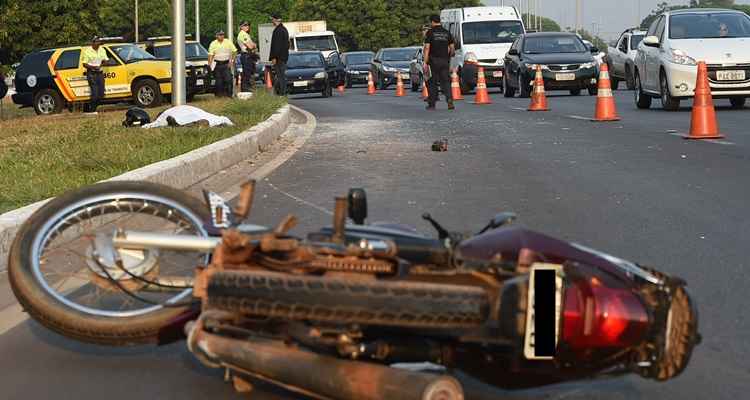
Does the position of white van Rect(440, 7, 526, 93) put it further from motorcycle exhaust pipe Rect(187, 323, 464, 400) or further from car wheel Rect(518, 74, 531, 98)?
motorcycle exhaust pipe Rect(187, 323, 464, 400)

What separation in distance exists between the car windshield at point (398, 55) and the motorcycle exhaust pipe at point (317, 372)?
46022 millimetres

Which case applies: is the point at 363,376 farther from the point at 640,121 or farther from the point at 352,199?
the point at 640,121

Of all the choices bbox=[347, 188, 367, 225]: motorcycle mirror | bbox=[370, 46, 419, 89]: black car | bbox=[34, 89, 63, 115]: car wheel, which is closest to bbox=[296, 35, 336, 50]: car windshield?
bbox=[370, 46, 419, 89]: black car

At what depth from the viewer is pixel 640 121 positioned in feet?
63.8

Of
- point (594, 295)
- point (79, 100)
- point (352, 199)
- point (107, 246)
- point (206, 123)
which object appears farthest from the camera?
point (79, 100)

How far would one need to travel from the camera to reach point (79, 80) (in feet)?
109

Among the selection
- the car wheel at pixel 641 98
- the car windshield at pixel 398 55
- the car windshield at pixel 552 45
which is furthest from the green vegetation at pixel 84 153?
the car windshield at pixel 398 55

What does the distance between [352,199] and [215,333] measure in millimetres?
583

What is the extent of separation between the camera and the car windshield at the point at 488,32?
3691cm

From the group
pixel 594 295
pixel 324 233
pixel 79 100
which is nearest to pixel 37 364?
pixel 324 233

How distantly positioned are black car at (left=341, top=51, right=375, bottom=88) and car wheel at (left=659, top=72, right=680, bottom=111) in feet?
105

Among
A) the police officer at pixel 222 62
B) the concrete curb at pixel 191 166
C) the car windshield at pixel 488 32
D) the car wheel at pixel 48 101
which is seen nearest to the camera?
the concrete curb at pixel 191 166

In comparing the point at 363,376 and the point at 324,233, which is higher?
the point at 324,233

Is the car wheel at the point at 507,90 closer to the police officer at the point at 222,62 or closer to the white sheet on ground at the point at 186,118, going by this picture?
the police officer at the point at 222,62
